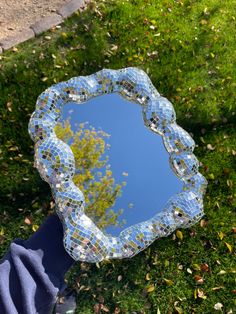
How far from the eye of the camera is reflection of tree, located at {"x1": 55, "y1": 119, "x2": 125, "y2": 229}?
2.89 m

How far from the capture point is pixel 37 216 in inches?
157

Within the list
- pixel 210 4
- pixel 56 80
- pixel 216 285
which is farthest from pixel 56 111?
pixel 210 4

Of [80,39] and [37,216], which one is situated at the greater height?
[80,39]

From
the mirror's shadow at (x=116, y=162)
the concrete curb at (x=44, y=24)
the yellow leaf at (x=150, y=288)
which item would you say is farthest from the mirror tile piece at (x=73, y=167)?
the concrete curb at (x=44, y=24)

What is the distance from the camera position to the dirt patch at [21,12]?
5.00 meters

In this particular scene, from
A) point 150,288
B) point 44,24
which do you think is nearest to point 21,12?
point 44,24

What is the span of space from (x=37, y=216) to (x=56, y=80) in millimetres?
1441

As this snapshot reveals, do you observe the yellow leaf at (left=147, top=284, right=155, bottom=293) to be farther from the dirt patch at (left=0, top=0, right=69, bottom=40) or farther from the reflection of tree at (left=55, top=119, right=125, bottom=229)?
the dirt patch at (left=0, top=0, right=69, bottom=40)

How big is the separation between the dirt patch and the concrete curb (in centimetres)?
7

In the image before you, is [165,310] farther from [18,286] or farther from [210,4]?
[210,4]

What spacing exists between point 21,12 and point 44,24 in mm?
344

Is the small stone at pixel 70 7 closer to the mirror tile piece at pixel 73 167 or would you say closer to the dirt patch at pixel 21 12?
the dirt patch at pixel 21 12

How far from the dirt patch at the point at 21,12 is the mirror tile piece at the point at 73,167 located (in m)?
2.21

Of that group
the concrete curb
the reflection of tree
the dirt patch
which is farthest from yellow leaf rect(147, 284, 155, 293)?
the dirt patch
